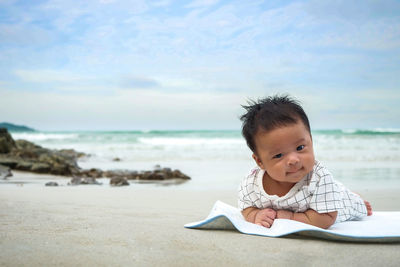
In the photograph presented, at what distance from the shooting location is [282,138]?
8.20 ft

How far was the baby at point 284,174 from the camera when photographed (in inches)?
99.4

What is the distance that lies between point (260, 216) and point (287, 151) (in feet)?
1.85

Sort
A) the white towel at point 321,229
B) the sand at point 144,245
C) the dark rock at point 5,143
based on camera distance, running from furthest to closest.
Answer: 1. the dark rock at point 5,143
2. the white towel at point 321,229
3. the sand at point 144,245

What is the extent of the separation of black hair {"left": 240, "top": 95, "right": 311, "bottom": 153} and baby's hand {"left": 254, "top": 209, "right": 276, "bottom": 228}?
0.46 metres

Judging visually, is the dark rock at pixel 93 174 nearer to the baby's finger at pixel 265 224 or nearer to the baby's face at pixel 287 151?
the baby's finger at pixel 265 224

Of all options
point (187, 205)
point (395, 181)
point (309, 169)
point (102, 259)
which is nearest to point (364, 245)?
point (309, 169)

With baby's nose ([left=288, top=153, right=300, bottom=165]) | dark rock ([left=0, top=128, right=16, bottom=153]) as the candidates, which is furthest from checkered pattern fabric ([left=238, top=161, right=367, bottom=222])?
dark rock ([left=0, top=128, right=16, bottom=153])

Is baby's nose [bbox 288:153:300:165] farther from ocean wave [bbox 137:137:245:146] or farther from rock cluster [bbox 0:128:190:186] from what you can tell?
ocean wave [bbox 137:137:245:146]

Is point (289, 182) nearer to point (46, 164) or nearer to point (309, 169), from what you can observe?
point (309, 169)

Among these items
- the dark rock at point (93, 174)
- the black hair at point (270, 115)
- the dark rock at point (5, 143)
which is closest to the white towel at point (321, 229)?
the black hair at point (270, 115)

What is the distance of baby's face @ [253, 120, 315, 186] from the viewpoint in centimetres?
250

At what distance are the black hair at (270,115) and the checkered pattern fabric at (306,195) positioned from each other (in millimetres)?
322

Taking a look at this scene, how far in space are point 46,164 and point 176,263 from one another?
25.0 ft

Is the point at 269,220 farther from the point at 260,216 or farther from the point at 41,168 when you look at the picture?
the point at 41,168
